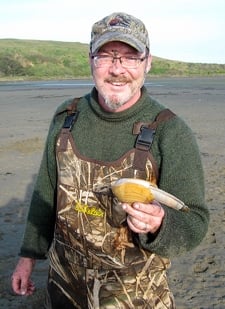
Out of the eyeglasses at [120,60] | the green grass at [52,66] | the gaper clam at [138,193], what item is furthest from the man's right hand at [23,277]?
the green grass at [52,66]

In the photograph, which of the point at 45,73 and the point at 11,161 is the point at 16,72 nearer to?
the point at 45,73

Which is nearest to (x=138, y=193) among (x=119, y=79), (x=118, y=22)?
(x=119, y=79)

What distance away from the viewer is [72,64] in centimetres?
7569

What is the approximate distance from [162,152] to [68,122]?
661mm

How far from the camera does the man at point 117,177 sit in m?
2.63

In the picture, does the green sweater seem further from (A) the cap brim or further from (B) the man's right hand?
(B) the man's right hand

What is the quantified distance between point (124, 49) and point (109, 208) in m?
0.95

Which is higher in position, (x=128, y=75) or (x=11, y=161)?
(x=128, y=75)

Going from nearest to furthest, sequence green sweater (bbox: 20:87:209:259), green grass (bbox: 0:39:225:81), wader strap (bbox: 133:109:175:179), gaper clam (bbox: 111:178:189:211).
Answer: gaper clam (bbox: 111:178:189:211)
green sweater (bbox: 20:87:209:259)
wader strap (bbox: 133:109:175:179)
green grass (bbox: 0:39:225:81)

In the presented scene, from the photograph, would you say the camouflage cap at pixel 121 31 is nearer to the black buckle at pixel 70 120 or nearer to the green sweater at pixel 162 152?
the green sweater at pixel 162 152

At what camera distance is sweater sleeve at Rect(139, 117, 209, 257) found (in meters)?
2.57

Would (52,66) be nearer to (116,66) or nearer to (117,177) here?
(116,66)

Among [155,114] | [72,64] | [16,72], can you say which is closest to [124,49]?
[155,114]

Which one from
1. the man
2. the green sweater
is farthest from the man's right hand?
the green sweater
